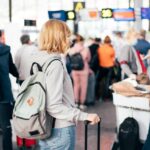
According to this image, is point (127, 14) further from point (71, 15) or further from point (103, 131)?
point (103, 131)

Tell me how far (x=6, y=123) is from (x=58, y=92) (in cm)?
225

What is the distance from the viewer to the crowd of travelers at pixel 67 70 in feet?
9.41

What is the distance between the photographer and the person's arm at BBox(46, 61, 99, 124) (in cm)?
282

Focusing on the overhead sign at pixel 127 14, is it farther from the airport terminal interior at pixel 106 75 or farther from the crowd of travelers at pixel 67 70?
the crowd of travelers at pixel 67 70

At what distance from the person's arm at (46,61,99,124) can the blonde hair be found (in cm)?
10

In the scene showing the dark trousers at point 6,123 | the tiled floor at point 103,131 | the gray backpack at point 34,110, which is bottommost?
the tiled floor at point 103,131

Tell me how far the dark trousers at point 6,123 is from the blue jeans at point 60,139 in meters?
1.56

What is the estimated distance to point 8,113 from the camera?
4602 mm

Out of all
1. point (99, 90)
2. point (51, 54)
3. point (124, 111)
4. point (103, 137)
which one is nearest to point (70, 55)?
point (99, 90)

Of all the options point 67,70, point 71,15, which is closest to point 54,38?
point 67,70

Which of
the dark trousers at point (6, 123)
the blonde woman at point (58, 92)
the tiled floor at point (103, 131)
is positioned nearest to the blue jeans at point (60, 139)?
the blonde woman at point (58, 92)

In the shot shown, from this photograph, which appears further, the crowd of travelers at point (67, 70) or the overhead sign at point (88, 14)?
the overhead sign at point (88, 14)

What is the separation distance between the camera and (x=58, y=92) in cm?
282

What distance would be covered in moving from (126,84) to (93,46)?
6035 mm
